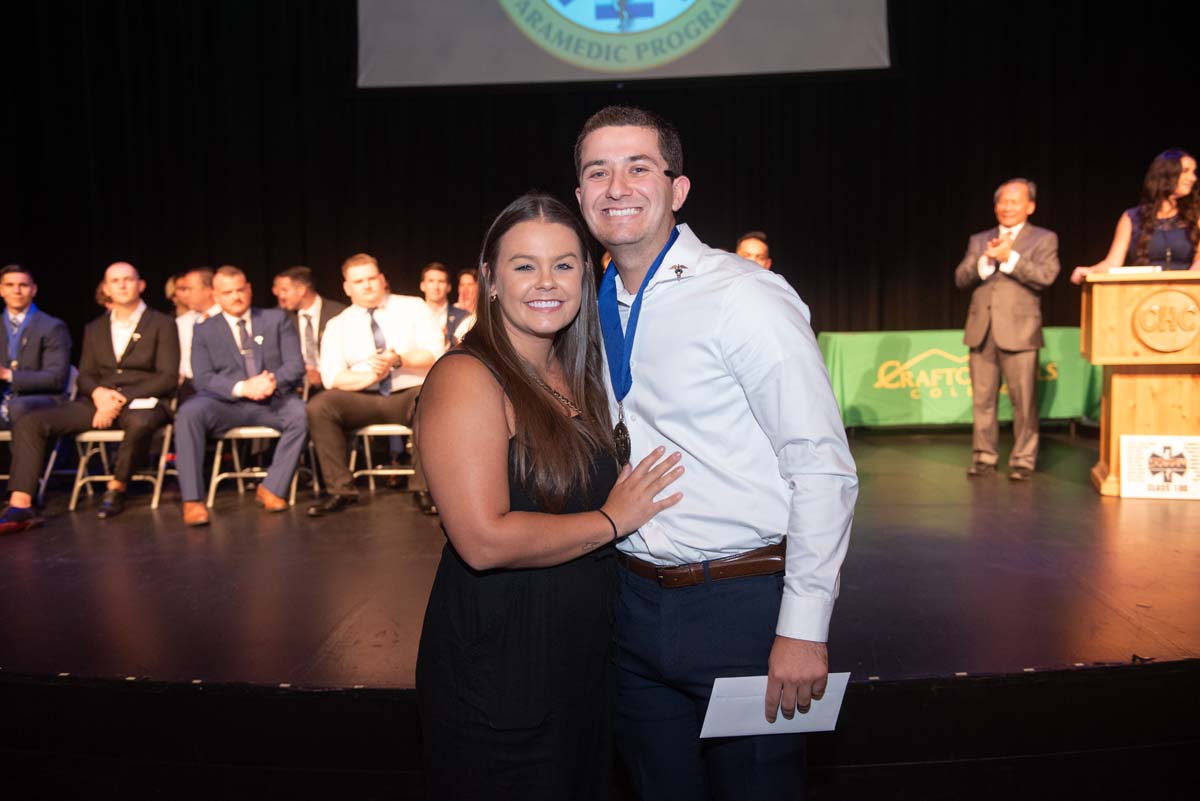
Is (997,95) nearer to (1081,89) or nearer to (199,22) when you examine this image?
(1081,89)

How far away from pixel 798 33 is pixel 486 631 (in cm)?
707

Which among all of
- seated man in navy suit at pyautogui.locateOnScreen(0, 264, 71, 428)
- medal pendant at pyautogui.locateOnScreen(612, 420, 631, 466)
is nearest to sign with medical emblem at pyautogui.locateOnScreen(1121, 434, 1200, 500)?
medal pendant at pyautogui.locateOnScreen(612, 420, 631, 466)

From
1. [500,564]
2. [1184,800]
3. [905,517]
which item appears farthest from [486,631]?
[905,517]

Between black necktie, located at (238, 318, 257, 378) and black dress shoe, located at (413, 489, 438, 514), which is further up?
black necktie, located at (238, 318, 257, 378)

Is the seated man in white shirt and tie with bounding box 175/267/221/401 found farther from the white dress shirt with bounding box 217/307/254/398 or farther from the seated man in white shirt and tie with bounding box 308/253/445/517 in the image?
the seated man in white shirt and tie with bounding box 308/253/445/517

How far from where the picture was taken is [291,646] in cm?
314

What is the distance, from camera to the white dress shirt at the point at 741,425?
1566mm

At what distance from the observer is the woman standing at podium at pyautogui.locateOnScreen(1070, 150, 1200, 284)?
529cm

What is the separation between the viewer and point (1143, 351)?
5328 millimetres

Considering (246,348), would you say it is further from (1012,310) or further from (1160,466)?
(1160,466)

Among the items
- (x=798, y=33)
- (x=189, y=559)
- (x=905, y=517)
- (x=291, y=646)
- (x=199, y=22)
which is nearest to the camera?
(x=291, y=646)

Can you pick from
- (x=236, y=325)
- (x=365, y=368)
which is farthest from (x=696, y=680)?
(x=236, y=325)

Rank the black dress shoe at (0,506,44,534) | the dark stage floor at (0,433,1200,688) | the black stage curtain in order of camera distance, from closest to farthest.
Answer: the dark stage floor at (0,433,1200,688) < the black dress shoe at (0,506,44,534) < the black stage curtain

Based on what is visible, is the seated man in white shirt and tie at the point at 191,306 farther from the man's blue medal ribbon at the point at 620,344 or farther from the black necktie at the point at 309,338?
the man's blue medal ribbon at the point at 620,344
